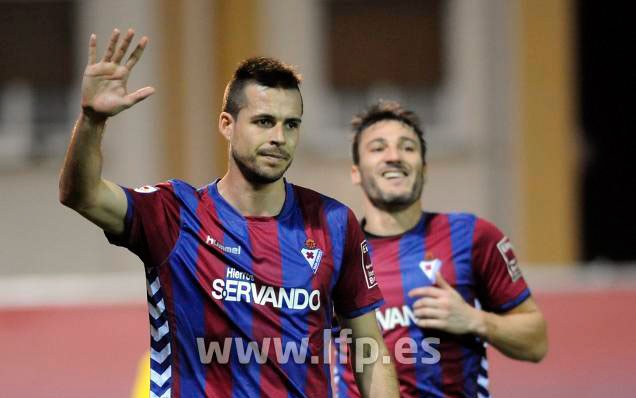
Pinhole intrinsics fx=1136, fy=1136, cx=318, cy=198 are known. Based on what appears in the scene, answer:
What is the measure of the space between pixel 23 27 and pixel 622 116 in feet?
20.8

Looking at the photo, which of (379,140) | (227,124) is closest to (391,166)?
(379,140)

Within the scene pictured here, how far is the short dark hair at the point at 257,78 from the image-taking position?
11.2ft

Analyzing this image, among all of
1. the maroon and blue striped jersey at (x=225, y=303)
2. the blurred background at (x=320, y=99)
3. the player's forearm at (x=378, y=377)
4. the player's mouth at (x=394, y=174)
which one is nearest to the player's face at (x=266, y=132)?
the maroon and blue striped jersey at (x=225, y=303)

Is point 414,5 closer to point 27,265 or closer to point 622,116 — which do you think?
point 622,116

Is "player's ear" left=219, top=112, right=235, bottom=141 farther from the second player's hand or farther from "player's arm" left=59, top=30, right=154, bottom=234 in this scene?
the second player's hand

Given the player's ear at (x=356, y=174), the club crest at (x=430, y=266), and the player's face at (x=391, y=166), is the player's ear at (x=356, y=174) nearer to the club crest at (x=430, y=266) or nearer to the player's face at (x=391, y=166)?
the player's face at (x=391, y=166)

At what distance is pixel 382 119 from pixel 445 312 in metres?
0.86

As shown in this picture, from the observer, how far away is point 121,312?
761 cm

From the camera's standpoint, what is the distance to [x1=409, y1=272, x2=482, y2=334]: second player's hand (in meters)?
4.05

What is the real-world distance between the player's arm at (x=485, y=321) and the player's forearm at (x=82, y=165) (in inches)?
59.4

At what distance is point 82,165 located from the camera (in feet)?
9.84

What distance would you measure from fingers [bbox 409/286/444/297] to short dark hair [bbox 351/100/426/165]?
1.80ft

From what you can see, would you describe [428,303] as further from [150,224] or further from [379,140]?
[150,224]

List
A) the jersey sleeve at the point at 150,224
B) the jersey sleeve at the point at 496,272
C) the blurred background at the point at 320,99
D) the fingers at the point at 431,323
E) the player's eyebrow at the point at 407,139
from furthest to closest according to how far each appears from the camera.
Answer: the blurred background at the point at 320,99 < the player's eyebrow at the point at 407,139 < the jersey sleeve at the point at 496,272 < the fingers at the point at 431,323 < the jersey sleeve at the point at 150,224
